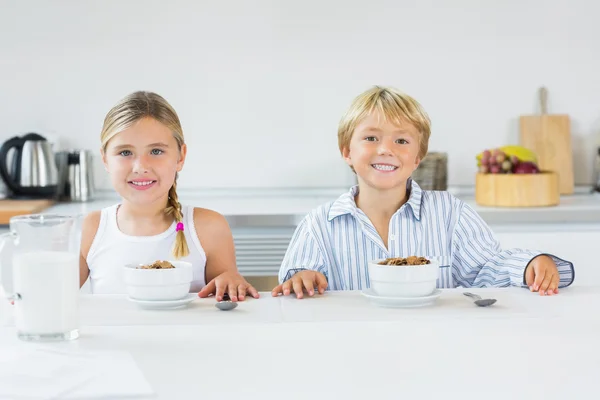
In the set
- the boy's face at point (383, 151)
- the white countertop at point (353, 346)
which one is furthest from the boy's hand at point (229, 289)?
the boy's face at point (383, 151)

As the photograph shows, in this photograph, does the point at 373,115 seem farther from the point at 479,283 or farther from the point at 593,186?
the point at 593,186

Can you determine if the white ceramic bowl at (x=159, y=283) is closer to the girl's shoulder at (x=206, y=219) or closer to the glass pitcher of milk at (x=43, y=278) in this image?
the glass pitcher of milk at (x=43, y=278)

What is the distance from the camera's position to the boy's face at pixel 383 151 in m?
1.82

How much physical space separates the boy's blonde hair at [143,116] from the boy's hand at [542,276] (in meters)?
0.71

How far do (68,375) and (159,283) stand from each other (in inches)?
14.1

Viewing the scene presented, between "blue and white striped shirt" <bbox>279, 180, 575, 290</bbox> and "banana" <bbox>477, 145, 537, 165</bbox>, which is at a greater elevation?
"banana" <bbox>477, 145, 537, 165</bbox>

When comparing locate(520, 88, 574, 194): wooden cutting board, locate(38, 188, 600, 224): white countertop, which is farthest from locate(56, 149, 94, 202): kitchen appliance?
locate(520, 88, 574, 194): wooden cutting board

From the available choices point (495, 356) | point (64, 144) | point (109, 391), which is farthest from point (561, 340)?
point (64, 144)

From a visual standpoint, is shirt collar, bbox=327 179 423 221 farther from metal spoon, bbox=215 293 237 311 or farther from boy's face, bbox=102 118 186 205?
metal spoon, bbox=215 293 237 311

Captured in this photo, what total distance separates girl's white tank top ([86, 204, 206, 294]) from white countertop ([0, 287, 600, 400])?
37 cm

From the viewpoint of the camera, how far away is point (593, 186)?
3133mm

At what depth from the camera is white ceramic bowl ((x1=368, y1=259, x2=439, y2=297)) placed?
1.35 metres

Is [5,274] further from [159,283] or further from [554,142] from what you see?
[554,142]

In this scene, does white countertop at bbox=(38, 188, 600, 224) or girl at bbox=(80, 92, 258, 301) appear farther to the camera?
white countertop at bbox=(38, 188, 600, 224)
